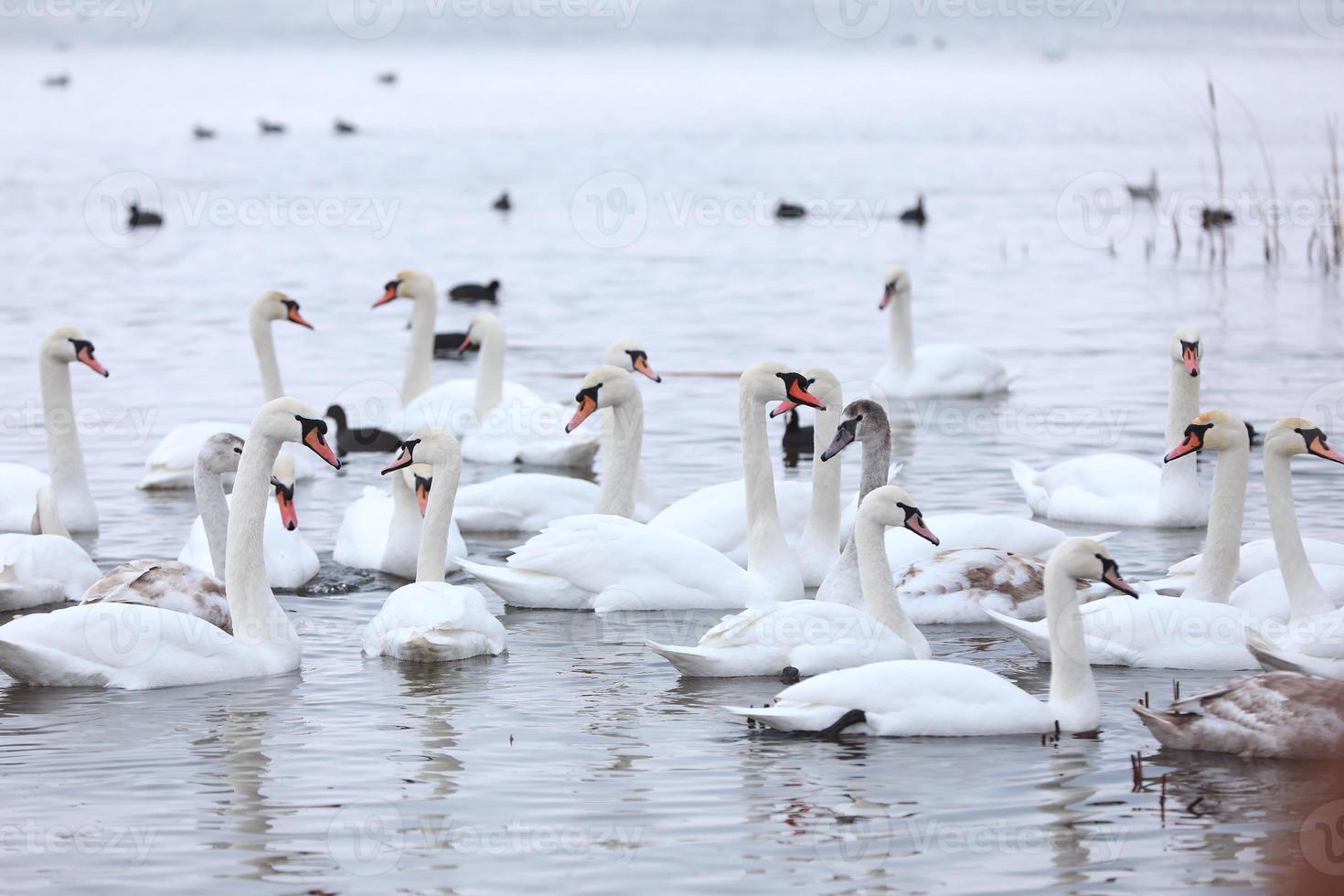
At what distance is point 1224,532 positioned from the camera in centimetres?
952

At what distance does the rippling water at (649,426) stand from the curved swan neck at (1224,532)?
32.7 inches

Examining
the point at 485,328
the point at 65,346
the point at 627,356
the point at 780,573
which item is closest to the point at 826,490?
the point at 780,573

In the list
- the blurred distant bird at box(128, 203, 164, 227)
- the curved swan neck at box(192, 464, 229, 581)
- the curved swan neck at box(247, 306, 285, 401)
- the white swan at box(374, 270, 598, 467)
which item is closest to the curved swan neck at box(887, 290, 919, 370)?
the white swan at box(374, 270, 598, 467)

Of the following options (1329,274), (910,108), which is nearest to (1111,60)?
(910,108)

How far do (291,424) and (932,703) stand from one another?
320 centimetres

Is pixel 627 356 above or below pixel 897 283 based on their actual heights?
below

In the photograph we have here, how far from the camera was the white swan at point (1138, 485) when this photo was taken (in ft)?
40.2

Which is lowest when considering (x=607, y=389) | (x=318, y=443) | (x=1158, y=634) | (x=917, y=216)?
(x=1158, y=634)

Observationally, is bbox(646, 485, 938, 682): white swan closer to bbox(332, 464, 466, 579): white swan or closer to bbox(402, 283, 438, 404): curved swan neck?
bbox(332, 464, 466, 579): white swan

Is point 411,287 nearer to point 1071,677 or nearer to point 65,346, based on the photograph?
point 65,346

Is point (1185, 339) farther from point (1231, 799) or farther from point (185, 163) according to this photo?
point (185, 163)

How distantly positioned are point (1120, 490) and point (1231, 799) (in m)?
5.60

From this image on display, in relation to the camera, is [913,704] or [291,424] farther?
[291,424]

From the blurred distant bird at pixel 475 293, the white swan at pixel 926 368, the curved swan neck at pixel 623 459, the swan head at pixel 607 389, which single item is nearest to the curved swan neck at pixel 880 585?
the curved swan neck at pixel 623 459
